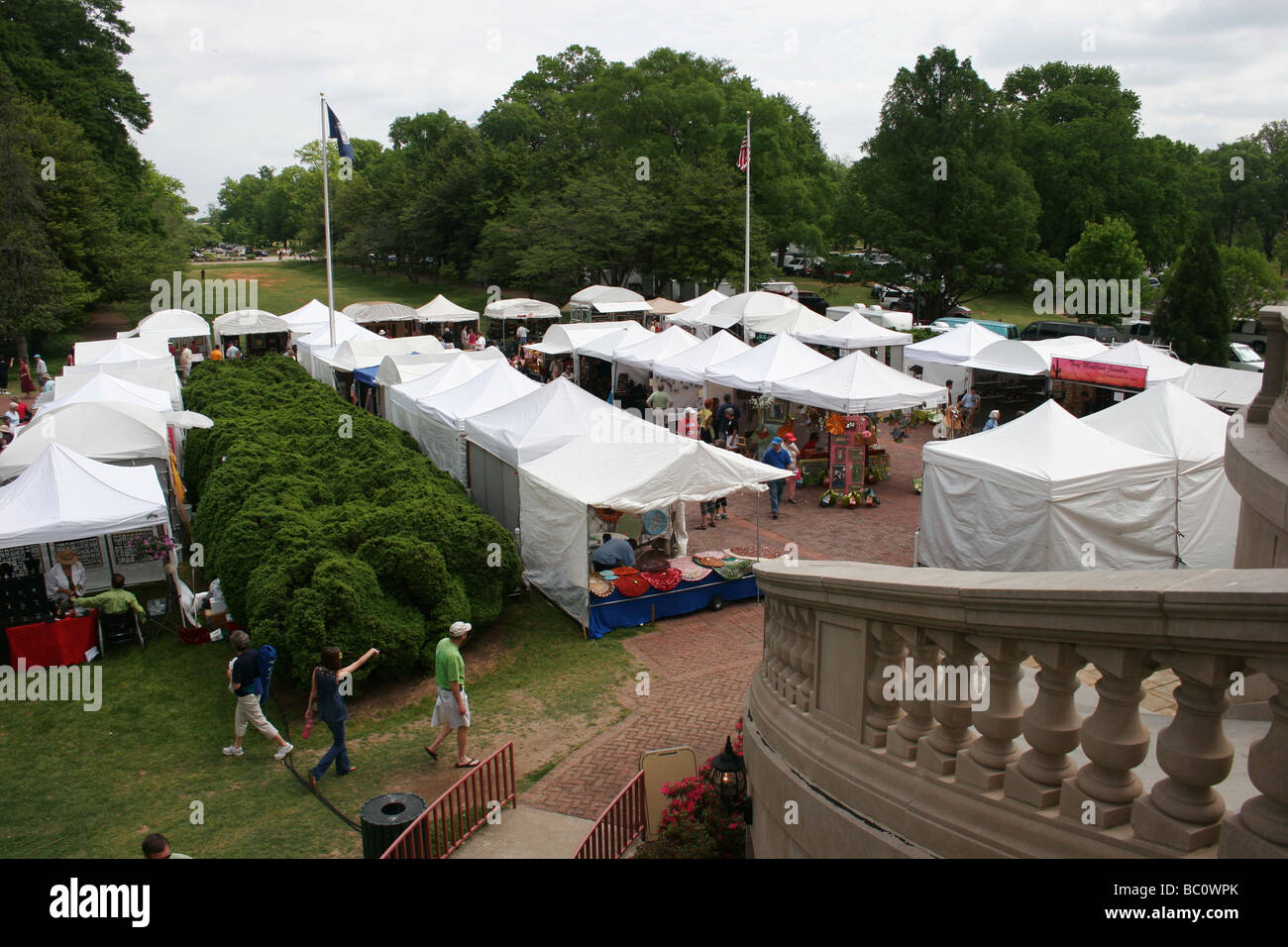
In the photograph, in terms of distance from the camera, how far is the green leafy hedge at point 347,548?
11.2 metres

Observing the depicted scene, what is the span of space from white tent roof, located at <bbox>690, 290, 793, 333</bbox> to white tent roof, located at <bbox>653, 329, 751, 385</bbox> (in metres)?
8.80

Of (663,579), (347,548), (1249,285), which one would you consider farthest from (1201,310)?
(347,548)

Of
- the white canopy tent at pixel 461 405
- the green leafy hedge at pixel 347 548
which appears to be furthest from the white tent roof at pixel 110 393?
the white canopy tent at pixel 461 405

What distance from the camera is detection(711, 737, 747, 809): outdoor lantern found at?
693cm

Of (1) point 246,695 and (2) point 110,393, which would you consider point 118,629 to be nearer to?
(1) point 246,695

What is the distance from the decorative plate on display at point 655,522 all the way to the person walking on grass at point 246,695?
620 cm

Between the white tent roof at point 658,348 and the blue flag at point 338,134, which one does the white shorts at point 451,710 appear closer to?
the white tent roof at point 658,348

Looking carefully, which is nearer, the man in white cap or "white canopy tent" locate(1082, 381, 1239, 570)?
the man in white cap

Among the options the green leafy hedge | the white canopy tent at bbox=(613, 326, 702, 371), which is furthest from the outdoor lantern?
the white canopy tent at bbox=(613, 326, 702, 371)

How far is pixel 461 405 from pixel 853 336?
14711 mm

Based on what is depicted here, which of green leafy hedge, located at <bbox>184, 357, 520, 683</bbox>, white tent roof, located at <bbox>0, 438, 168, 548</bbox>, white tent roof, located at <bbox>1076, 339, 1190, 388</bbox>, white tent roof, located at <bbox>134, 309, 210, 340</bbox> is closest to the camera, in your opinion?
green leafy hedge, located at <bbox>184, 357, 520, 683</bbox>

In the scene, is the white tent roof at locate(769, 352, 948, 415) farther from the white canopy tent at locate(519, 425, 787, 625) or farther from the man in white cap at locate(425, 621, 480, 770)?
the man in white cap at locate(425, 621, 480, 770)

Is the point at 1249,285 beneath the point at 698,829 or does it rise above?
above

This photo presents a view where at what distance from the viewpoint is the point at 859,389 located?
19.9 meters
